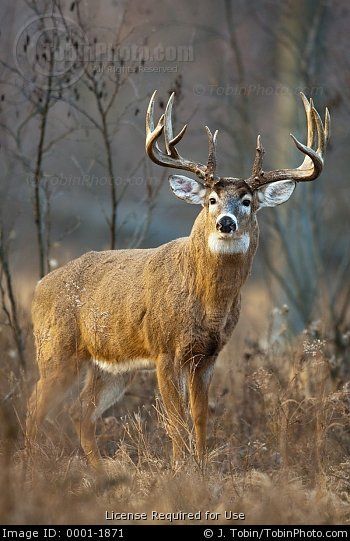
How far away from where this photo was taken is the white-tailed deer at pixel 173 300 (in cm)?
744

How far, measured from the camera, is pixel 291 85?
12.3 m

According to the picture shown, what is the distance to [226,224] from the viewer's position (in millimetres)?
7133

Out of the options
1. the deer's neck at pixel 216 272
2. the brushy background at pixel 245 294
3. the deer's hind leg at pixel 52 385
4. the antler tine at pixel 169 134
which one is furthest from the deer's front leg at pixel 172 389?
the antler tine at pixel 169 134

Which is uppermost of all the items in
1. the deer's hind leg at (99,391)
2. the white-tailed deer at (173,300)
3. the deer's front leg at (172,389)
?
the white-tailed deer at (173,300)

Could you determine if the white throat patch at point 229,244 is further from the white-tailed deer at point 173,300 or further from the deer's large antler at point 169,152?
the deer's large antler at point 169,152

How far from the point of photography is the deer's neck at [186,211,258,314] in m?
7.48

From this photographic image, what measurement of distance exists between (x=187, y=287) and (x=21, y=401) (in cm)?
166

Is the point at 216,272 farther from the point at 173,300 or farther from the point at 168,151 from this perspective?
the point at 168,151

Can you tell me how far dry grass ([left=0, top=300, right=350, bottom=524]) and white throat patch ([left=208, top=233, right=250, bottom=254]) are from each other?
906mm

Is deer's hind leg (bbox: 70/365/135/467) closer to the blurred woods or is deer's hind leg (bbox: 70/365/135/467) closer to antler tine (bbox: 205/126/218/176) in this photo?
the blurred woods

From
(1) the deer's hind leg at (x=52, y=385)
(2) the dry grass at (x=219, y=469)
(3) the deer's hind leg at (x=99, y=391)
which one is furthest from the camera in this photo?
(3) the deer's hind leg at (x=99, y=391)

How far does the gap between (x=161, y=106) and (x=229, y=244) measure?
8.73 feet

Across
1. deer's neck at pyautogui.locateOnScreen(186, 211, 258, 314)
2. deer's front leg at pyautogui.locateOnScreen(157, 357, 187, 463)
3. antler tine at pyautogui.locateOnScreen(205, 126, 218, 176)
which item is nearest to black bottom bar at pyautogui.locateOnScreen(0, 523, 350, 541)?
deer's front leg at pyautogui.locateOnScreen(157, 357, 187, 463)

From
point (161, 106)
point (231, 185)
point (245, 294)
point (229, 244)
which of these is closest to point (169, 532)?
point (229, 244)
